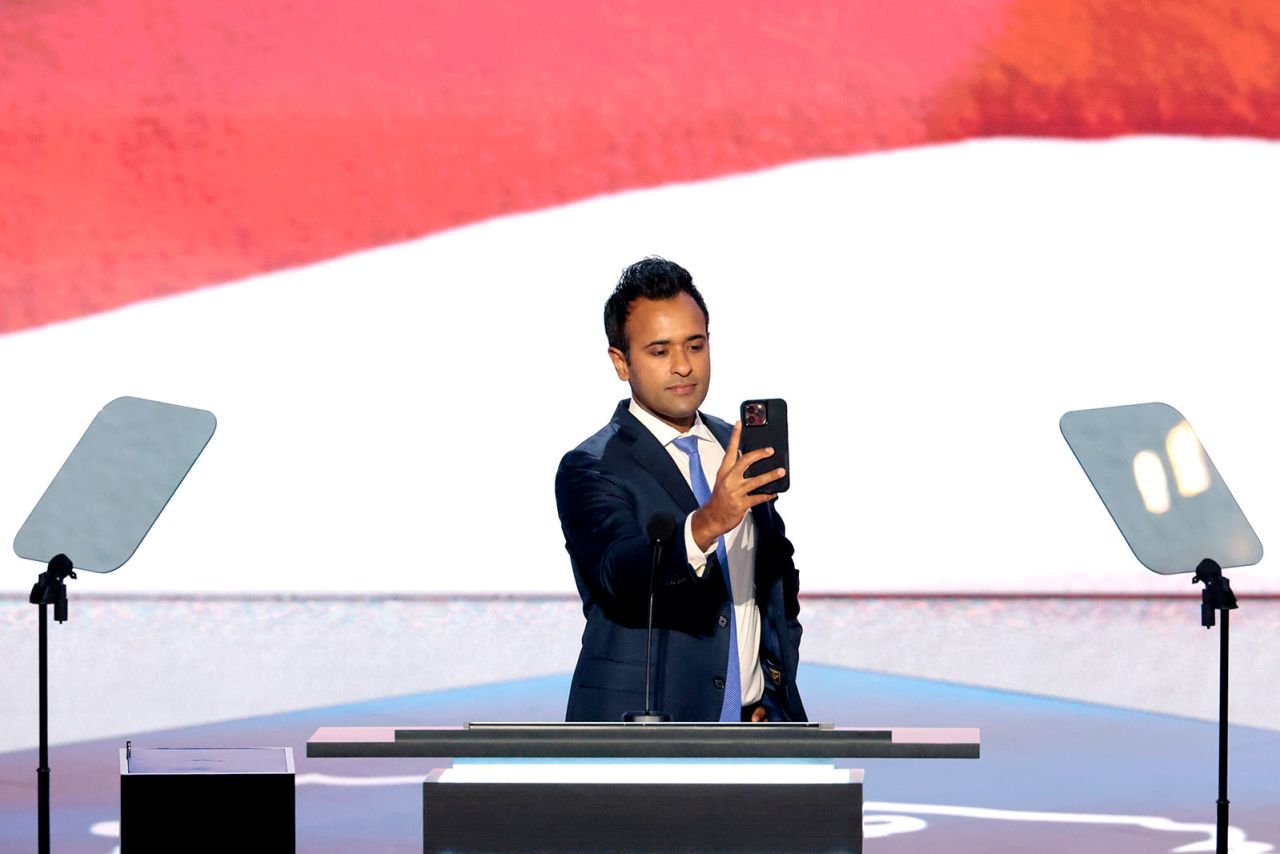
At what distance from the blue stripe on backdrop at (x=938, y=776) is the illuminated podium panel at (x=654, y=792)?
2.30m

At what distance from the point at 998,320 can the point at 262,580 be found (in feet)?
8.88

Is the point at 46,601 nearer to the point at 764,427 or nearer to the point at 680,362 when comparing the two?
the point at 680,362

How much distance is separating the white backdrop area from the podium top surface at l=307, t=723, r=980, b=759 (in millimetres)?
4873

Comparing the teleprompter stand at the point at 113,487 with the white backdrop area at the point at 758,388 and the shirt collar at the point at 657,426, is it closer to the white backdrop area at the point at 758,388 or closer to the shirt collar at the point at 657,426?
the shirt collar at the point at 657,426

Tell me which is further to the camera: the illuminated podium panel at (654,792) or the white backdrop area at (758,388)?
the white backdrop area at (758,388)

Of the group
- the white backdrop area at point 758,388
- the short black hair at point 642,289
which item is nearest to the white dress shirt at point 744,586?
the short black hair at point 642,289

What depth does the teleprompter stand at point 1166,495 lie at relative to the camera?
240 centimetres

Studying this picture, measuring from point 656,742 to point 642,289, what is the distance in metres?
0.83

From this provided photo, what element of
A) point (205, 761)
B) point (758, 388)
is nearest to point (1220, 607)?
point (205, 761)

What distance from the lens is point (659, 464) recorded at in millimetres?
2309

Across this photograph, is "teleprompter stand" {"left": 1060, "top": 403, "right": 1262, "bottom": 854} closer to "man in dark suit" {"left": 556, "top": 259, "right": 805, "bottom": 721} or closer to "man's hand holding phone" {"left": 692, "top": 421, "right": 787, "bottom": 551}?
"man in dark suit" {"left": 556, "top": 259, "right": 805, "bottom": 721}

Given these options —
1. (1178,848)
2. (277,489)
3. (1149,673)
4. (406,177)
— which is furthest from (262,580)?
(1178,848)

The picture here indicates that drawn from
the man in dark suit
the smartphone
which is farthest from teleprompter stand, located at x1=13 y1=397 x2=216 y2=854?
the smartphone

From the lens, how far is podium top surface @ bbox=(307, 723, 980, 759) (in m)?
1.57
